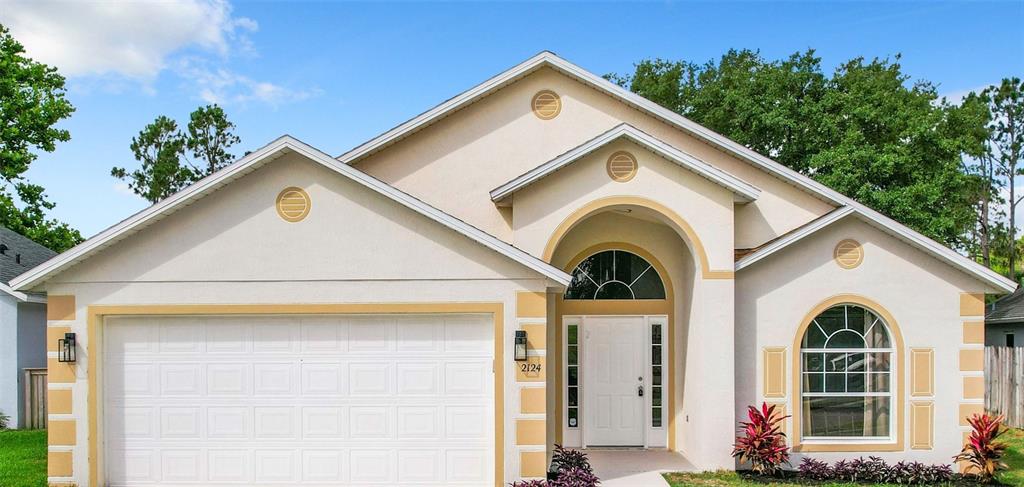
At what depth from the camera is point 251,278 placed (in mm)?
9125

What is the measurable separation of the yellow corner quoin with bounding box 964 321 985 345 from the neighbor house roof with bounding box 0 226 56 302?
58.6 feet

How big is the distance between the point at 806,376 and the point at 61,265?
1115cm

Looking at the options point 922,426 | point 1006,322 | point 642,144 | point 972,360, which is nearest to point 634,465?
point 922,426

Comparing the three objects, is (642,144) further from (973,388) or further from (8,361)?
(8,361)

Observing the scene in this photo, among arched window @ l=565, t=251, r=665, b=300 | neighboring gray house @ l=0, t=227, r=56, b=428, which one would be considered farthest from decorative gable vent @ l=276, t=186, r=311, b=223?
neighboring gray house @ l=0, t=227, r=56, b=428

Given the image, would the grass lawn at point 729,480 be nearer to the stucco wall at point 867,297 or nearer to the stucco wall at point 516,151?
the stucco wall at point 867,297

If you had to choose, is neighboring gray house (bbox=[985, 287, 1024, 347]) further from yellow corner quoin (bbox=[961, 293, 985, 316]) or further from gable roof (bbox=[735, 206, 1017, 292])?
gable roof (bbox=[735, 206, 1017, 292])

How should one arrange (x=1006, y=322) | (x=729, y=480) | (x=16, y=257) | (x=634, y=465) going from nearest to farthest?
(x=729, y=480)
(x=634, y=465)
(x=16, y=257)
(x=1006, y=322)

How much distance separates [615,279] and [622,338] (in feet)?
3.51

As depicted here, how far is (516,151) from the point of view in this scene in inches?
468

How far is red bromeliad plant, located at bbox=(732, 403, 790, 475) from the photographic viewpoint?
32.4 ft

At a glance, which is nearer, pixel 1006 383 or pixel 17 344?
pixel 17 344

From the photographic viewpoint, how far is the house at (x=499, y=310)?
9102 millimetres

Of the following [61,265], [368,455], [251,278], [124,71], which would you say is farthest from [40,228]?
[368,455]
